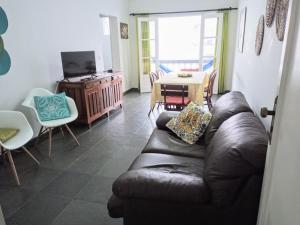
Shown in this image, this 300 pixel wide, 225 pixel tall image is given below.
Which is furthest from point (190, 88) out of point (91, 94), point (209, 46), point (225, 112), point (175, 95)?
point (209, 46)

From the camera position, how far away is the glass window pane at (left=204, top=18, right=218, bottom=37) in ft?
19.4

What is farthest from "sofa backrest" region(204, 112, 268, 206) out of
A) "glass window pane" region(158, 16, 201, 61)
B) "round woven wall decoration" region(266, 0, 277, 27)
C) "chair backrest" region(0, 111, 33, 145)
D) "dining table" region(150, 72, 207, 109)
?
"glass window pane" region(158, 16, 201, 61)

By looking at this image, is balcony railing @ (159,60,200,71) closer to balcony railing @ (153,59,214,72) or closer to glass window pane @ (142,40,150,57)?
balcony railing @ (153,59,214,72)

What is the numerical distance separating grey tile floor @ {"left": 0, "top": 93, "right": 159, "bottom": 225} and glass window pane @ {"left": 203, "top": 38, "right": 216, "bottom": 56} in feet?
Result: 10.6

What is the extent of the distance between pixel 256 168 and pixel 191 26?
697 cm

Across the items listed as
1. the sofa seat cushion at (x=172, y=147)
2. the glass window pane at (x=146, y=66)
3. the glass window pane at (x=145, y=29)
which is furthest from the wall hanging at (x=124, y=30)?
the sofa seat cushion at (x=172, y=147)

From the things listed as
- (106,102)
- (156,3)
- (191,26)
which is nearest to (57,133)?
(106,102)

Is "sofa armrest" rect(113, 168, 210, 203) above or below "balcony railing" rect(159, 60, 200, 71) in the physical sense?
below

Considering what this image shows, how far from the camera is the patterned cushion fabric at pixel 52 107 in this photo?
3107 millimetres

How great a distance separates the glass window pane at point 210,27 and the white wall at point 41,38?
284cm

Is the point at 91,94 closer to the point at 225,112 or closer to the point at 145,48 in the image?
the point at 225,112

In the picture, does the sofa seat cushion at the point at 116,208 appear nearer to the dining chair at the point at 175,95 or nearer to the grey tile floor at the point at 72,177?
the grey tile floor at the point at 72,177

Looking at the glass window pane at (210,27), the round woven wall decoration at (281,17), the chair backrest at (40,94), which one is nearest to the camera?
the round woven wall decoration at (281,17)

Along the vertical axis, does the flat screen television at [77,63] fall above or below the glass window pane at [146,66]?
above
